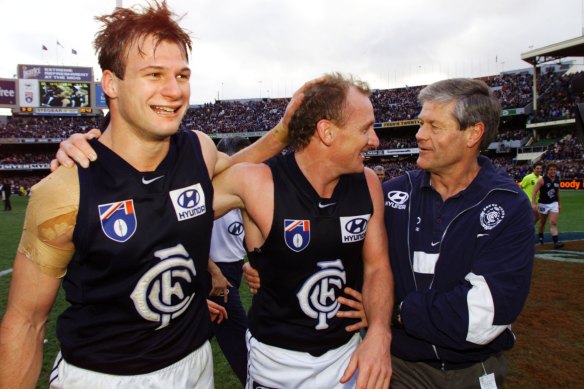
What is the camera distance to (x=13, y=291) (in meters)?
2.03

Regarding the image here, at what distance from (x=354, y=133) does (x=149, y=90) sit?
1217 mm

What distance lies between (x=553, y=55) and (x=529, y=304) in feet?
146

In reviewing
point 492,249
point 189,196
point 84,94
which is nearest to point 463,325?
point 492,249

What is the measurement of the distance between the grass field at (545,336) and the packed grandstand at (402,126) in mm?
30929

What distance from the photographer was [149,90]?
2184 mm

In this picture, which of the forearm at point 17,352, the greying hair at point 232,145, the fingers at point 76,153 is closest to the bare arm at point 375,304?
the forearm at point 17,352

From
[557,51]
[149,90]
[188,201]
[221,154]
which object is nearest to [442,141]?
[221,154]

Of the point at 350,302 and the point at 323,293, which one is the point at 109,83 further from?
the point at 350,302

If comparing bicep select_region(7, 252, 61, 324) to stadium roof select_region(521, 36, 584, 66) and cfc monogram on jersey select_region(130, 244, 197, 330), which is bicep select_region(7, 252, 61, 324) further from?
stadium roof select_region(521, 36, 584, 66)

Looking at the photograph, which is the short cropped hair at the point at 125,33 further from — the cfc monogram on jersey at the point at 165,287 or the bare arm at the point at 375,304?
the bare arm at the point at 375,304

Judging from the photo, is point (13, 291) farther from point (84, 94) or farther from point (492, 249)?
point (84, 94)

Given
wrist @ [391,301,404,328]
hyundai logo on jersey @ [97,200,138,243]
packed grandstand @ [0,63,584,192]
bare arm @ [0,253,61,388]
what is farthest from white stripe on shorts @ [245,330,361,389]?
packed grandstand @ [0,63,584,192]

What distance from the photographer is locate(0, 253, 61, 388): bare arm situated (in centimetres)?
201

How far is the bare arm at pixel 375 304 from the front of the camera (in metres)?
2.33
